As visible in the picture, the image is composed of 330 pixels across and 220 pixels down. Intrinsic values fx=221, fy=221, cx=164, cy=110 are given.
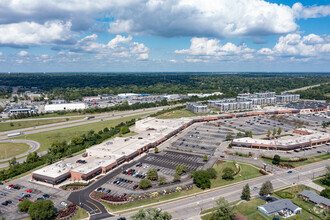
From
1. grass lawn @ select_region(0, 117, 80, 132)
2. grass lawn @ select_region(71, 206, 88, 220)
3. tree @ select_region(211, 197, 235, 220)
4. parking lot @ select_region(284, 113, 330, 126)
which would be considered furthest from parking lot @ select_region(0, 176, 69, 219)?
parking lot @ select_region(284, 113, 330, 126)

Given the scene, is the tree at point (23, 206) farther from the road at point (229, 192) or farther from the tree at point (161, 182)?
the tree at point (161, 182)

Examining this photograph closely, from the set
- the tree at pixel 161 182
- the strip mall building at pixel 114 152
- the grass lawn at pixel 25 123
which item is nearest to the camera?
the tree at pixel 161 182

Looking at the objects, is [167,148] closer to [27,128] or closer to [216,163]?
[216,163]

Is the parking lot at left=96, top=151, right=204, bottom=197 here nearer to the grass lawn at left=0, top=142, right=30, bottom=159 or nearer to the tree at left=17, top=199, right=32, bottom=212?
the tree at left=17, top=199, right=32, bottom=212

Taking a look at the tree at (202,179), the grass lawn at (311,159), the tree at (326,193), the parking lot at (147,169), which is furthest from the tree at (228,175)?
the tree at (326,193)

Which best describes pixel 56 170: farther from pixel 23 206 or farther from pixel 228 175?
pixel 228 175

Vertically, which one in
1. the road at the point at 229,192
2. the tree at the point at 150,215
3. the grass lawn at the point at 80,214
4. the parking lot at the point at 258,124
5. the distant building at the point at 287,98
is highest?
the distant building at the point at 287,98
